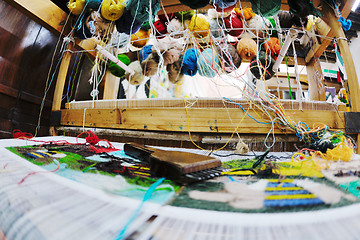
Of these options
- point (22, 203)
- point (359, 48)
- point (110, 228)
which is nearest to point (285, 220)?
point (110, 228)

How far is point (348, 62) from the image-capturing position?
0.85 meters

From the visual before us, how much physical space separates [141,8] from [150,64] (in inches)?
19.6

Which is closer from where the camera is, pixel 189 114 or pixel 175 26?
pixel 189 114

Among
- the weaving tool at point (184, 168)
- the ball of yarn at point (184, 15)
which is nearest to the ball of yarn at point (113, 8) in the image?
the ball of yarn at point (184, 15)

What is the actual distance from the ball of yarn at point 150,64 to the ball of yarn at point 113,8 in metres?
0.38

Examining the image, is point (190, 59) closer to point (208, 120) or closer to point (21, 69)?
point (208, 120)

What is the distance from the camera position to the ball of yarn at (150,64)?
1355 mm

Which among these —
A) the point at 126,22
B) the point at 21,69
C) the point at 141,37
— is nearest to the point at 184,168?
the point at 126,22

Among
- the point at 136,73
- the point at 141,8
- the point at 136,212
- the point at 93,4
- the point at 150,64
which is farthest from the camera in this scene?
the point at 136,73

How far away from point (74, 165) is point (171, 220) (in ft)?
0.92

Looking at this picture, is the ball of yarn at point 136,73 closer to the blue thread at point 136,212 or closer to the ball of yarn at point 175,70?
the ball of yarn at point 175,70

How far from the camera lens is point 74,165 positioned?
355 mm

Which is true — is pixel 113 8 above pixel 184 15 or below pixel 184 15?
below

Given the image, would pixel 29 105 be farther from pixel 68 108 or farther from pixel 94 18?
pixel 94 18
